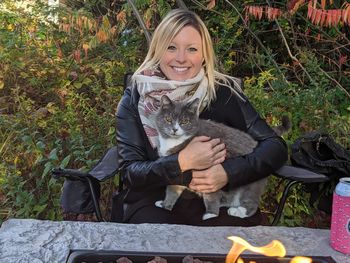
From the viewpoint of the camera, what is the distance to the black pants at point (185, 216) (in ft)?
8.00

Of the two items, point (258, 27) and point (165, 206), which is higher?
point (258, 27)

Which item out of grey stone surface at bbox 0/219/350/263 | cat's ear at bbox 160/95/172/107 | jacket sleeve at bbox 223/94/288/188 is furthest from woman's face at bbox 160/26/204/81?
grey stone surface at bbox 0/219/350/263

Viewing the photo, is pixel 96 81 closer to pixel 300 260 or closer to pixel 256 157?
pixel 256 157

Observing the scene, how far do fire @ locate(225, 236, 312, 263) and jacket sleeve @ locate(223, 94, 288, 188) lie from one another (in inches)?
27.3

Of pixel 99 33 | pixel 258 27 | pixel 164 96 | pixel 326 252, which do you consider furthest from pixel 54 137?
pixel 258 27

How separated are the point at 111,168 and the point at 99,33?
205 cm

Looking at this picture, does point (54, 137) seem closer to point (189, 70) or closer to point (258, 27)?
point (189, 70)

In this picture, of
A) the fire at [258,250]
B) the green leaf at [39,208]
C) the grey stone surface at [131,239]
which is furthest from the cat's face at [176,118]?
the green leaf at [39,208]

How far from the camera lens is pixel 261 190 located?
8.43ft

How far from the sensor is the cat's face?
8.16ft

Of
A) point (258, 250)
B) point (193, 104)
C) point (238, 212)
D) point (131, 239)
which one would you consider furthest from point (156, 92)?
point (258, 250)

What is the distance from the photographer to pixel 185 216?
2482mm

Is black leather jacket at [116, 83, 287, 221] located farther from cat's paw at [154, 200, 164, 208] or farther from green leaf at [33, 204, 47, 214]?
green leaf at [33, 204, 47, 214]

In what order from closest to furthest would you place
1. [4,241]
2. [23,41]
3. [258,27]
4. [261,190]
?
[4,241]
[261,190]
[23,41]
[258,27]
